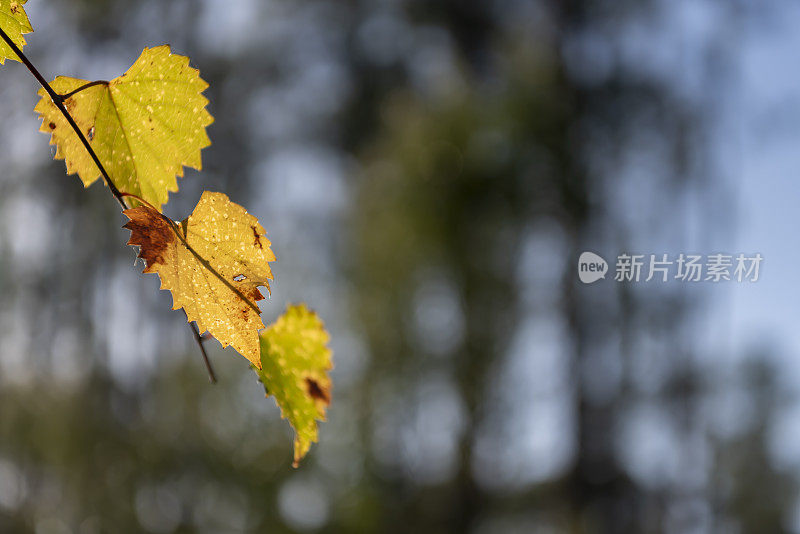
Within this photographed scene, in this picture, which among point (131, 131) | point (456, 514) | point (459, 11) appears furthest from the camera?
point (459, 11)

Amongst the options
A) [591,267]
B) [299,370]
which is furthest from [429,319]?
[299,370]

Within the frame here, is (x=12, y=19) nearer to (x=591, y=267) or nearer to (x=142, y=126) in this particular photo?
(x=142, y=126)

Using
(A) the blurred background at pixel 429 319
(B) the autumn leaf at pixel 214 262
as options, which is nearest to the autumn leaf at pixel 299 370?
(B) the autumn leaf at pixel 214 262

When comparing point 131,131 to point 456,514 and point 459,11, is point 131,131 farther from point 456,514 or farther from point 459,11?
point 459,11

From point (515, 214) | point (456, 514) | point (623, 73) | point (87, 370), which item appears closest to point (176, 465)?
point (87, 370)

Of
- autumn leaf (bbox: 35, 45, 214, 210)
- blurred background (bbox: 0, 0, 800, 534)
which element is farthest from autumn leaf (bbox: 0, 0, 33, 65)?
blurred background (bbox: 0, 0, 800, 534)
